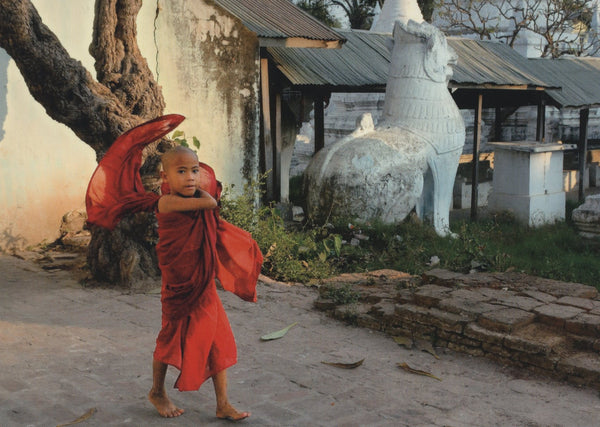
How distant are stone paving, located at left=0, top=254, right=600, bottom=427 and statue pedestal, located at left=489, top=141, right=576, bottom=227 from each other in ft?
22.4

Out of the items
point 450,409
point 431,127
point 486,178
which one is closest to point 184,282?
point 450,409

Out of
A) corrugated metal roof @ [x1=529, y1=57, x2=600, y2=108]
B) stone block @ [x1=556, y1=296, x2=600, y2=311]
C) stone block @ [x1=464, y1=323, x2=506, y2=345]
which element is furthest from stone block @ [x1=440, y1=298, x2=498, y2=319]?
corrugated metal roof @ [x1=529, y1=57, x2=600, y2=108]

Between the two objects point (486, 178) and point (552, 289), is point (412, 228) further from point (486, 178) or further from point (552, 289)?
point (486, 178)

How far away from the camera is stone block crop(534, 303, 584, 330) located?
16.2 feet

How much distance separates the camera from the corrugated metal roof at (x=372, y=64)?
383 inches

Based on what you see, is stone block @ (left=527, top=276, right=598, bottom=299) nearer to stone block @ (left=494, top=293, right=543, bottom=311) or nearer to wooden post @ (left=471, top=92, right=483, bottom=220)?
stone block @ (left=494, top=293, right=543, bottom=311)

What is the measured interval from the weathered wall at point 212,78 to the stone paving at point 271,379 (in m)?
2.96

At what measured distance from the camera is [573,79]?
570 inches

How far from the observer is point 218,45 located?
331 inches

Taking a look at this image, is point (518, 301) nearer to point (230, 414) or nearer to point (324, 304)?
point (324, 304)

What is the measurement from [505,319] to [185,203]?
2471 mm

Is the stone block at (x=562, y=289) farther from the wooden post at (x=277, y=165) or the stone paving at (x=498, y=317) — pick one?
the wooden post at (x=277, y=165)

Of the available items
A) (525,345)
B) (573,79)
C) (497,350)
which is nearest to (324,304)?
(497,350)

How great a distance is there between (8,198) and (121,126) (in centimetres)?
217
